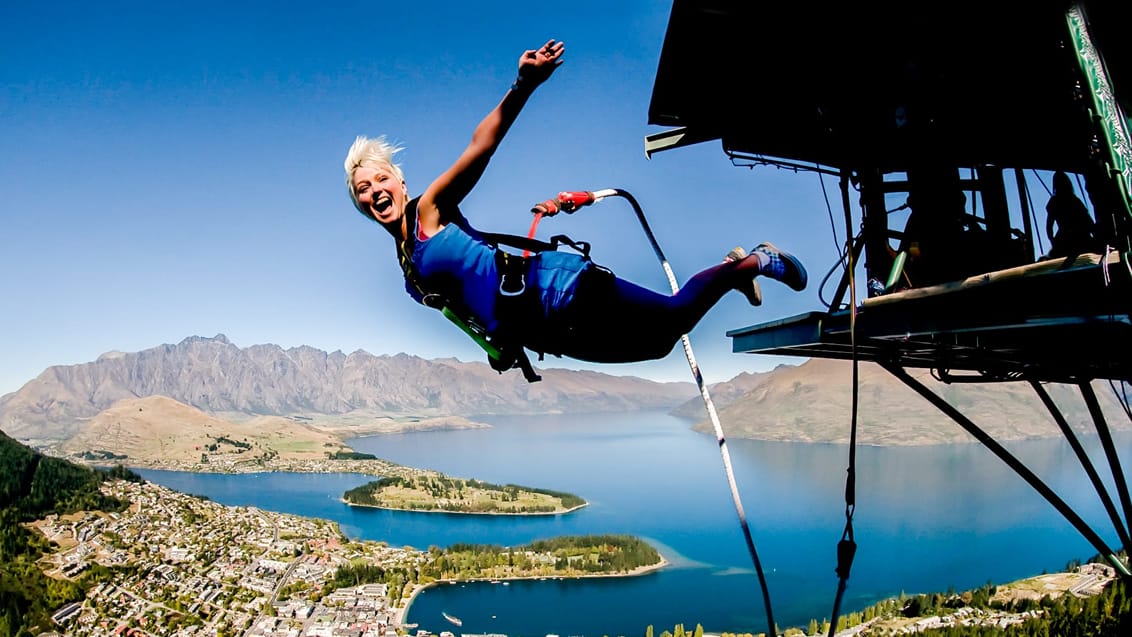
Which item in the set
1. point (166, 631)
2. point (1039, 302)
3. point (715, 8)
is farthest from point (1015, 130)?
point (166, 631)

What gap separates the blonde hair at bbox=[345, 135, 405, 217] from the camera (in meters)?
1.68

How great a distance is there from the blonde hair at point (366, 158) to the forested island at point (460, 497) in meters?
72.1

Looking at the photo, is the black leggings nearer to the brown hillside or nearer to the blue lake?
the blue lake

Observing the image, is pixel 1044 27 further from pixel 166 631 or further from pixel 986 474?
pixel 986 474

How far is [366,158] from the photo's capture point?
66.4 inches

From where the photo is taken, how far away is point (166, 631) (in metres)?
38.8

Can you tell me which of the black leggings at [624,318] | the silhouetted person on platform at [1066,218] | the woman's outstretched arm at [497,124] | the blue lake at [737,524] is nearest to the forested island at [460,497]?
the blue lake at [737,524]

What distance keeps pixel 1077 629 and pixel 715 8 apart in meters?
32.8

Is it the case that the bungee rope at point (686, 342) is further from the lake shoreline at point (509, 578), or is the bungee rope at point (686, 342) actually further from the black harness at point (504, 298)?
the lake shoreline at point (509, 578)

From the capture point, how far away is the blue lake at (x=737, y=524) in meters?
41.7

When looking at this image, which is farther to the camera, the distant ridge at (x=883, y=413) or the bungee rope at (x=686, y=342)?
the distant ridge at (x=883, y=413)

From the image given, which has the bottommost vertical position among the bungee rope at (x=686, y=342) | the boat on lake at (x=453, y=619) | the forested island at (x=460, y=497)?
the boat on lake at (x=453, y=619)

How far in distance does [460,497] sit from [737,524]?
31678mm

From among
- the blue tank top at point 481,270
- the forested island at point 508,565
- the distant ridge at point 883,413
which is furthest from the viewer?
the distant ridge at point 883,413
